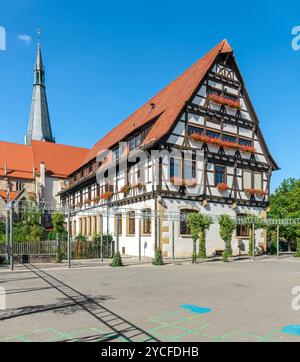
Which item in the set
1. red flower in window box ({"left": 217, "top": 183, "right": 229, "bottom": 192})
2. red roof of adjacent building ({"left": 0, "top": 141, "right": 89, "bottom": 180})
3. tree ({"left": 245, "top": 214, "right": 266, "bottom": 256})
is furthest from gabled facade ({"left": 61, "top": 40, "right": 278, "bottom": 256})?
red roof of adjacent building ({"left": 0, "top": 141, "right": 89, "bottom": 180})

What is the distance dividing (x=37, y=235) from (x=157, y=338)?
23343 mm

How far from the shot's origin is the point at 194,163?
26.0 metres

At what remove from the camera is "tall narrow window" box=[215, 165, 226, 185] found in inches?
1078

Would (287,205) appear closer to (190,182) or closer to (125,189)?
(190,182)

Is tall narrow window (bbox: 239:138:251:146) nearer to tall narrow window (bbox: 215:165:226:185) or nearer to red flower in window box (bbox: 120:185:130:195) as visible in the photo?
tall narrow window (bbox: 215:165:226:185)

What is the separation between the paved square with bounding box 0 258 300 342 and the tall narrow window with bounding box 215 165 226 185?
13.5 m

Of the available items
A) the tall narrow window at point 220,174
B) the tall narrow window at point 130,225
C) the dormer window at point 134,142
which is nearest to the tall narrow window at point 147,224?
the tall narrow window at point 130,225

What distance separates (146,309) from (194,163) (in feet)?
60.0

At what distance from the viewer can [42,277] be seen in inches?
580

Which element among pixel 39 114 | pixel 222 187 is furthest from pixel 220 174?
pixel 39 114

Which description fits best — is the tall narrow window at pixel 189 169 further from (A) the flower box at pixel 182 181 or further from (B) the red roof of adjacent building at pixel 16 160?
(B) the red roof of adjacent building at pixel 16 160

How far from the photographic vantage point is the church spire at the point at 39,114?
73744 mm
